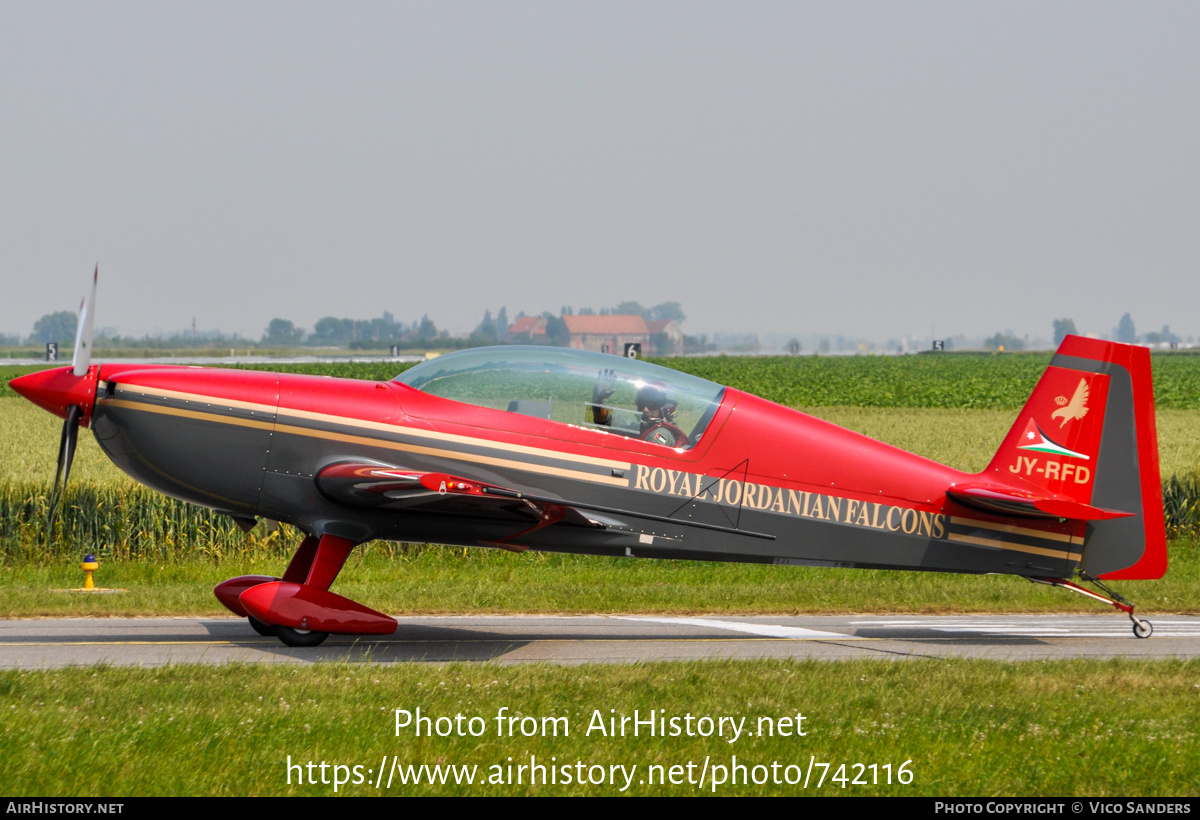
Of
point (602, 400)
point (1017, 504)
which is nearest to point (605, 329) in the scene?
point (1017, 504)

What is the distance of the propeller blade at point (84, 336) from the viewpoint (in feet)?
27.9

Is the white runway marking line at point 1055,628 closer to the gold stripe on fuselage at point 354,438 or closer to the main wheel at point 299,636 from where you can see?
the gold stripe on fuselage at point 354,438

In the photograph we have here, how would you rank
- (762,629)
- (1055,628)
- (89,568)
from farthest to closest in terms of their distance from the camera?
(89,568) < (1055,628) < (762,629)

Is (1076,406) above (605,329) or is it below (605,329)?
below

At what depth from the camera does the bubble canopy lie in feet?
28.7

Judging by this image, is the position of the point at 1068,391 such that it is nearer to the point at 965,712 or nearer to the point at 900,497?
the point at 900,497

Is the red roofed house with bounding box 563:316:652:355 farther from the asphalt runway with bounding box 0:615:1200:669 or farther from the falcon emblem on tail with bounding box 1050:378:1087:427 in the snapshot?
the falcon emblem on tail with bounding box 1050:378:1087:427

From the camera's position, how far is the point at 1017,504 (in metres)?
9.00

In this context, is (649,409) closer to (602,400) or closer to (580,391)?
(602,400)

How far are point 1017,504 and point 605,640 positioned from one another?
145 inches

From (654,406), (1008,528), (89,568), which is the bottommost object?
(89,568)

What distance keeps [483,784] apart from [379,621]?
3745mm

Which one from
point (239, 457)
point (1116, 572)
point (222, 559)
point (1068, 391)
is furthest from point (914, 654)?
point (222, 559)

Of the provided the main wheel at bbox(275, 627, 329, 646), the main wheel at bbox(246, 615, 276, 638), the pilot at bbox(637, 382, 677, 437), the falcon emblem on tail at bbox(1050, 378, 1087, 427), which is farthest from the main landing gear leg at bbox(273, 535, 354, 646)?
the falcon emblem on tail at bbox(1050, 378, 1087, 427)
